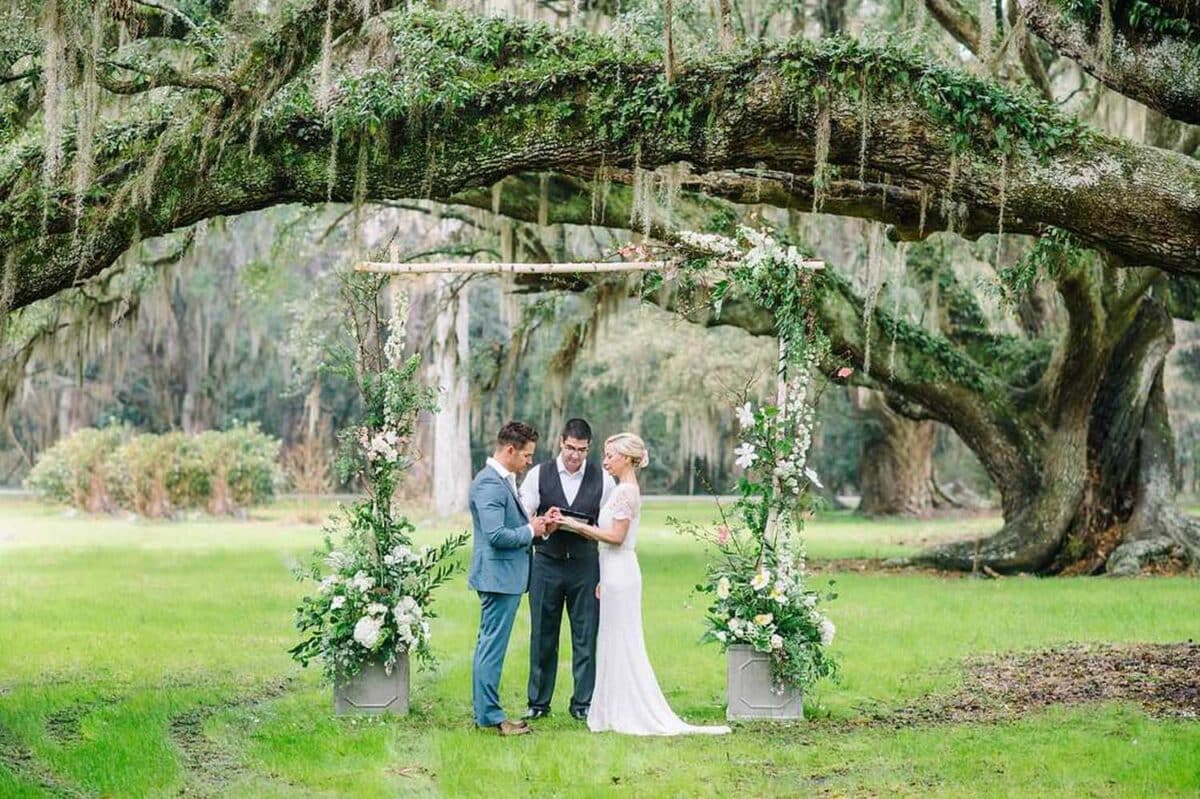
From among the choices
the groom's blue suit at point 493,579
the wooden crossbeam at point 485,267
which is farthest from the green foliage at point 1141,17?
the groom's blue suit at point 493,579

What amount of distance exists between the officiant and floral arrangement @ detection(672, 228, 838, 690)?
56 cm

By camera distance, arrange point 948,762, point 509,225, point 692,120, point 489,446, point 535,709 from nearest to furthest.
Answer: point 948,762, point 692,120, point 535,709, point 509,225, point 489,446

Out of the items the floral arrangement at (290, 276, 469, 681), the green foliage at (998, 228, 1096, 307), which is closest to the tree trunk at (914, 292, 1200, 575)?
the green foliage at (998, 228, 1096, 307)

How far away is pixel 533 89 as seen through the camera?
713cm

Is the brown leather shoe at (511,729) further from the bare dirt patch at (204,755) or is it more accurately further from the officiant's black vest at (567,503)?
the bare dirt patch at (204,755)

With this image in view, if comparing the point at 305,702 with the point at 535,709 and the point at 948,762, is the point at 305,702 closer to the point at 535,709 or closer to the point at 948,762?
the point at 535,709

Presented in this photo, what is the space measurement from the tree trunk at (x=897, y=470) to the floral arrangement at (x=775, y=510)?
2184cm

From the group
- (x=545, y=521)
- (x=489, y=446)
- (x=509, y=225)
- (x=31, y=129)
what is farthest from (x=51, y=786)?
(x=489, y=446)

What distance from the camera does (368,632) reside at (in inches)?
290

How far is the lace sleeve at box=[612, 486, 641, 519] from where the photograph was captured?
23.9ft

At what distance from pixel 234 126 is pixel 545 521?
2542 millimetres

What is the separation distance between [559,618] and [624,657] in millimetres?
534

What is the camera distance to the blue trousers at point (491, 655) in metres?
7.13

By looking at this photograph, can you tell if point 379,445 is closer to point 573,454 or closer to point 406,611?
point 406,611
